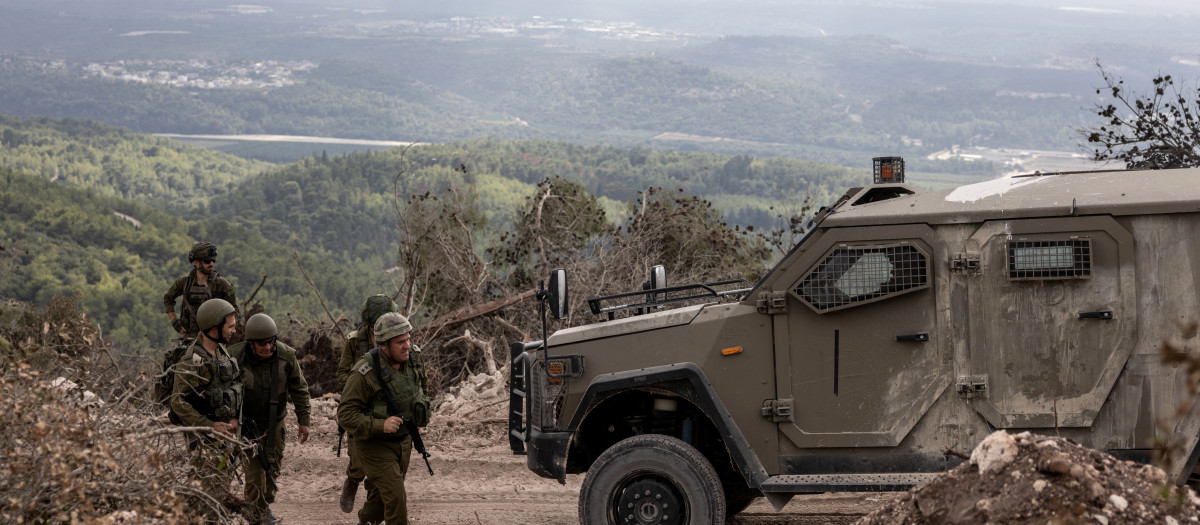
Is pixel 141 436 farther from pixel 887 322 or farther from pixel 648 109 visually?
pixel 648 109

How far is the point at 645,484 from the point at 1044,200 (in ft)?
9.20

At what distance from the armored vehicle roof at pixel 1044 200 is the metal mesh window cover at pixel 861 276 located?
0.59 feet

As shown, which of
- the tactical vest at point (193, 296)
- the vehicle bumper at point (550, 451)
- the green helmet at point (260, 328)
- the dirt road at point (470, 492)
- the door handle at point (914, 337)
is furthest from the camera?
the tactical vest at point (193, 296)

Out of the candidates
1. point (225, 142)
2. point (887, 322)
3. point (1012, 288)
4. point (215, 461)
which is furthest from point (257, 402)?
point (225, 142)

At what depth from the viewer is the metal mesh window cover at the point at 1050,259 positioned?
606cm

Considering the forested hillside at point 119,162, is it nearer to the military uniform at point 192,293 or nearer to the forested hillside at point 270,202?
the forested hillside at point 270,202

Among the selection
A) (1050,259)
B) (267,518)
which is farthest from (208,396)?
(1050,259)

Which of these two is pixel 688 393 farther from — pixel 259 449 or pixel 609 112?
pixel 609 112

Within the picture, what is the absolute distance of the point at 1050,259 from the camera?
6.09 m

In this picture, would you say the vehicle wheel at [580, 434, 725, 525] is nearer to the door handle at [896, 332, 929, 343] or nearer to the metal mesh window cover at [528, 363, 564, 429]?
the metal mesh window cover at [528, 363, 564, 429]

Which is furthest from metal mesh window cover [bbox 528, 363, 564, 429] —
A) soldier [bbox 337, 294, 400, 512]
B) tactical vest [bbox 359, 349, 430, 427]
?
soldier [bbox 337, 294, 400, 512]

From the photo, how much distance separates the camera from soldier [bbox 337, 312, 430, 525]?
7094mm

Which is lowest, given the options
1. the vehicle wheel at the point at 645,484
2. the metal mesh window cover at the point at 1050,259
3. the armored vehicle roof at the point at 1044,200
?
the vehicle wheel at the point at 645,484

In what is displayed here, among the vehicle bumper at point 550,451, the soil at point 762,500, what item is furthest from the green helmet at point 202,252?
the vehicle bumper at point 550,451
